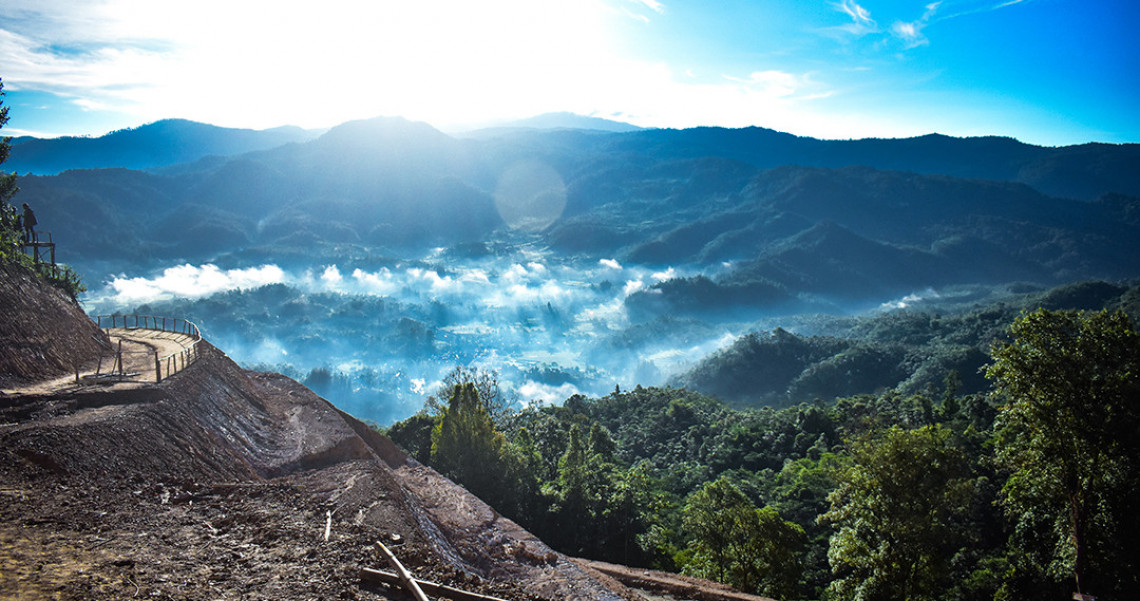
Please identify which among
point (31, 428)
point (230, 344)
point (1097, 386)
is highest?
point (1097, 386)

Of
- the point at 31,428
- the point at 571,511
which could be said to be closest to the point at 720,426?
the point at 571,511

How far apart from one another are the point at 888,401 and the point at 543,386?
131368mm

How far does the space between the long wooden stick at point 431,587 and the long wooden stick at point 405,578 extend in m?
0.12

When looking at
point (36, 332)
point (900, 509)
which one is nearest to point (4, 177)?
point (36, 332)

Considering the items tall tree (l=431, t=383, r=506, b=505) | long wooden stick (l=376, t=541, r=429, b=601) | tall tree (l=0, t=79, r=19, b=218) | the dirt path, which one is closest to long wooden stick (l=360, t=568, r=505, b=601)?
long wooden stick (l=376, t=541, r=429, b=601)

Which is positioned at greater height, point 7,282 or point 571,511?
point 7,282

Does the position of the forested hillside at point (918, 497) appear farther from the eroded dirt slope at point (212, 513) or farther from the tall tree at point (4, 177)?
the tall tree at point (4, 177)

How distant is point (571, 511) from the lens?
32844 mm

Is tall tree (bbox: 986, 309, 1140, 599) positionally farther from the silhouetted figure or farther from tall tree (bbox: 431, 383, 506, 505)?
the silhouetted figure

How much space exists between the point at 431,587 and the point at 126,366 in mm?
18351

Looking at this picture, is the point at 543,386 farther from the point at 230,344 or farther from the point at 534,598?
the point at 534,598

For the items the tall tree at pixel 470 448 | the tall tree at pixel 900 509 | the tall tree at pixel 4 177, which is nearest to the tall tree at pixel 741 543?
the tall tree at pixel 900 509

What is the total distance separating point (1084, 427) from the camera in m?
15.1

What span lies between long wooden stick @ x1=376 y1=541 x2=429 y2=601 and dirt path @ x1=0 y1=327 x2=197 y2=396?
12.5 metres
